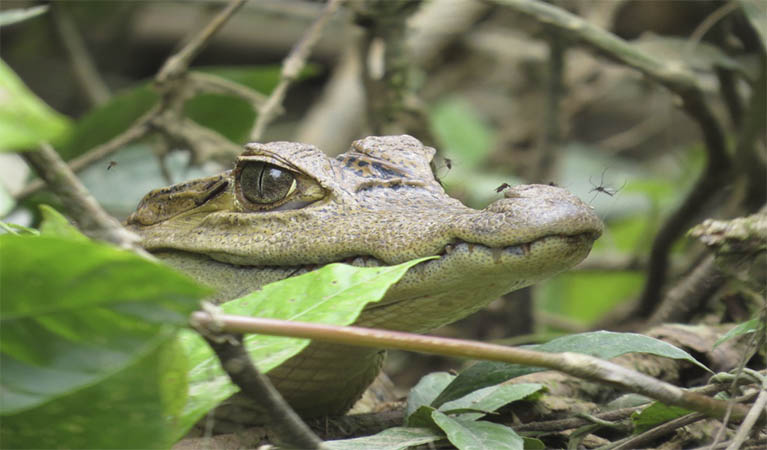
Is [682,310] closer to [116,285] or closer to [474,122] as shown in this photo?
[116,285]

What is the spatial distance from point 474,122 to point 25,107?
4.23 meters

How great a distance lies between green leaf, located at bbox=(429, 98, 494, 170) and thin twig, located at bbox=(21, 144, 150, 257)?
336cm

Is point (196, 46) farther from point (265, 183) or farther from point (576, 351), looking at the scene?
point (576, 351)

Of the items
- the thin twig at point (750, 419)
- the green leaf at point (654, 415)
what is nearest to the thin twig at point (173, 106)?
the green leaf at point (654, 415)

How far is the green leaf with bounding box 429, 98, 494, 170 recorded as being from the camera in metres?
4.40

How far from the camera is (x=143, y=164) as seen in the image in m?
3.04

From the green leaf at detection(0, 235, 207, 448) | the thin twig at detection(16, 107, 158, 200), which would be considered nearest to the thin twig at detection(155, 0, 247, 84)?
the thin twig at detection(16, 107, 158, 200)

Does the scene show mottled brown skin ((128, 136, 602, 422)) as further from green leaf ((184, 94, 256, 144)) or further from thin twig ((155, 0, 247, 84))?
green leaf ((184, 94, 256, 144))

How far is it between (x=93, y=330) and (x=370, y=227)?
691 millimetres

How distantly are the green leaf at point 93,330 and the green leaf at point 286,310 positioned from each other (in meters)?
0.10

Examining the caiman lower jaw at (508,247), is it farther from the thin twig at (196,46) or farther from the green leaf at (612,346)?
the thin twig at (196,46)

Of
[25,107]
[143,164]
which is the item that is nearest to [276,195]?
[25,107]

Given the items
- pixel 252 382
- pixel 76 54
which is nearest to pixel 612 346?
pixel 252 382

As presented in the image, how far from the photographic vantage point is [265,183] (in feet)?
5.75
